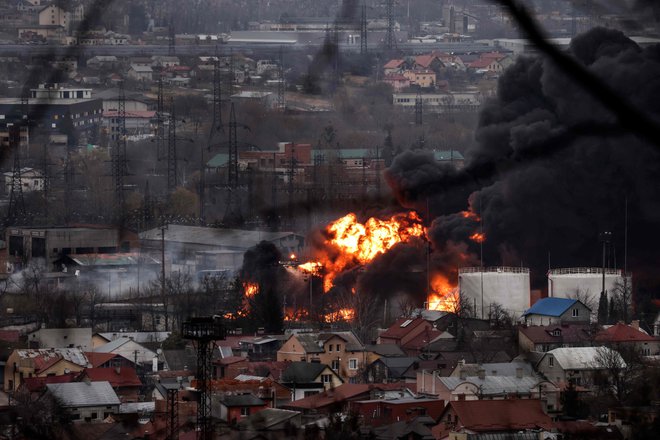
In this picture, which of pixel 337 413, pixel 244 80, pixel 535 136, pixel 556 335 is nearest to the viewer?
pixel 337 413

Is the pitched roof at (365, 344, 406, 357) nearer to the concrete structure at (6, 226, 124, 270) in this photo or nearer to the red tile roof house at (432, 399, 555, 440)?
the red tile roof house at (432, 399, 555, 440)

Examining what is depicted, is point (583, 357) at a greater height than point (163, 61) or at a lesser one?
greater

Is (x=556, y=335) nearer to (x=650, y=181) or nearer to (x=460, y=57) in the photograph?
(x=650, y=181)

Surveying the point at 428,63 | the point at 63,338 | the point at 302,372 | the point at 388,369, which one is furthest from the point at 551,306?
the point at 428,63

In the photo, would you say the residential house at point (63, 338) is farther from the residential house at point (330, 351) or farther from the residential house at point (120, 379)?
the residential house at point (120, 379)

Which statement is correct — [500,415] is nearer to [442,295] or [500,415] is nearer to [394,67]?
[442,295]

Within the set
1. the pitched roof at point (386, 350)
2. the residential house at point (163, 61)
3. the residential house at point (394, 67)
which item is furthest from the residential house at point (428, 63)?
the pitched roof at point (386, 350)

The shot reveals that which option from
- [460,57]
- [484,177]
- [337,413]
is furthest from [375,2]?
[337,413]
